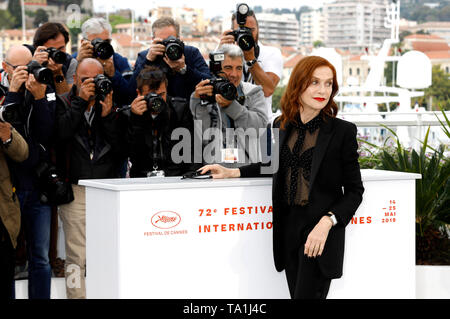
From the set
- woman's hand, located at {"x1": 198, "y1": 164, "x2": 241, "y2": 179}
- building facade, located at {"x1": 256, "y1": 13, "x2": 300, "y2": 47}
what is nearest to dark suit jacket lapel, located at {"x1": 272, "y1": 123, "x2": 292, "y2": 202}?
woman's hand, located at {"x1": 198, "y1": 164, "x2": 241, "y2": 179}

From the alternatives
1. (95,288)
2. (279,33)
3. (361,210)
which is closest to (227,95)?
(361,210)

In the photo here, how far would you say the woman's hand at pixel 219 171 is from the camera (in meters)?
3.47

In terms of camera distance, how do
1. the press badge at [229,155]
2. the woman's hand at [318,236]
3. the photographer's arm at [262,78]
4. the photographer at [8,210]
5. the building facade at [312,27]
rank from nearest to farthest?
the woman's hand at [318,236] → the press badge at [229,155] → the photographer at [8,210] → the photographer's arm at [262,78] → the building facade at [312,27]

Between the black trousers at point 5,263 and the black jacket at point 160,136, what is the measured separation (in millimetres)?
833

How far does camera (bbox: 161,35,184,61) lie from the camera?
452 centimetres

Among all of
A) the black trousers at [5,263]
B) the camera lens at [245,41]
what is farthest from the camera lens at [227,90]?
the black trousers at [5,263]

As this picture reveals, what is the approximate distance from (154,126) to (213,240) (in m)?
1.04

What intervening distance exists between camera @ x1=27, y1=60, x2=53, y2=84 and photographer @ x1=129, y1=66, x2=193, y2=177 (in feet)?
1.58

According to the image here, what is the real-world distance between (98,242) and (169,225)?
1.14ft

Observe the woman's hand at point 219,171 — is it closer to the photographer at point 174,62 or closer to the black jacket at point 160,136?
the black jacket at point 160,136

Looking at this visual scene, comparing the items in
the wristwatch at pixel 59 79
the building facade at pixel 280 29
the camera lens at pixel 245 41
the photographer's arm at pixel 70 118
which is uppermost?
the building facade at pixel 280 29

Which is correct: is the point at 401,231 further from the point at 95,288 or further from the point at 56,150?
the point at 56,150

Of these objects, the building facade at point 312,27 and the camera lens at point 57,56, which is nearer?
the camera lens at point 57,56

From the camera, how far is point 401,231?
3652 millimetres
